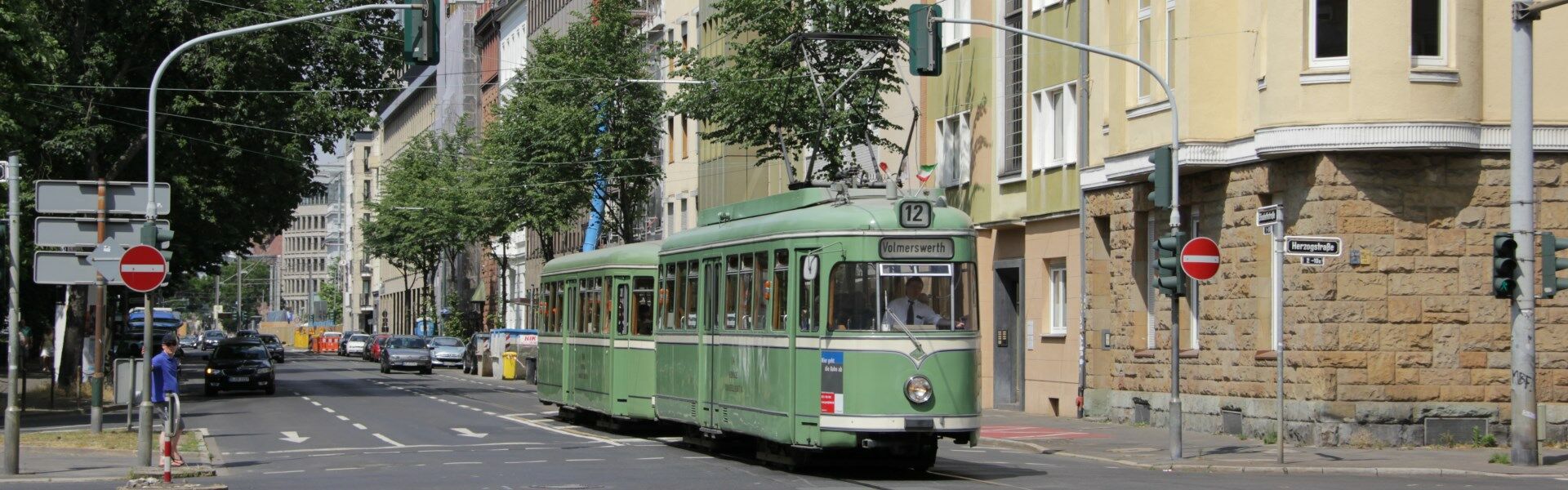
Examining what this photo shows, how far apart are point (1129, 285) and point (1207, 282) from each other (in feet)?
8.75

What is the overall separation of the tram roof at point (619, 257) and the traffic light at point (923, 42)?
182 inches

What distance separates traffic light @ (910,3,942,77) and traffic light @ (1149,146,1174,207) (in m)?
2.95

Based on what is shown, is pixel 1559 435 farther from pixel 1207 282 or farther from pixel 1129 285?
pixel 1129 285

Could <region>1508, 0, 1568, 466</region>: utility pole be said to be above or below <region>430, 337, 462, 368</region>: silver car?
above

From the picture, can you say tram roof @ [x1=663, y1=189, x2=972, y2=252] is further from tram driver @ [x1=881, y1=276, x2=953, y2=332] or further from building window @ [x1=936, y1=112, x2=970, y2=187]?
building window @ [x1=936, y1=112, x2=970, y2=187]

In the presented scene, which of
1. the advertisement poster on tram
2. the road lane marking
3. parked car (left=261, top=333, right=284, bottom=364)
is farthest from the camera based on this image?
parked car (left=261, top=333, right=284, bottom=364)

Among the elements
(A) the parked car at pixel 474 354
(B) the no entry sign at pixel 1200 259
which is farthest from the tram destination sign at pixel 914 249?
(A) the parked car at pixel 474 354

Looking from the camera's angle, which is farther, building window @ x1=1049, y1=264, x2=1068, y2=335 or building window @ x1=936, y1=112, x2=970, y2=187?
building window @ x1=936, y1=112, x2=970, y2=187

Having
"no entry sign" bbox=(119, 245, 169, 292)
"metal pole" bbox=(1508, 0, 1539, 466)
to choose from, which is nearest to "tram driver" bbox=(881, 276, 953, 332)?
"metal pole" bbox=(1508, 0, 1539, 466)

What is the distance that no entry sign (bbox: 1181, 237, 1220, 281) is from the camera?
23500 millimetres

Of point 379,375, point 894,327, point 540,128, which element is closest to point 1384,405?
point 894,327

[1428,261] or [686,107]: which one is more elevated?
[686,107]

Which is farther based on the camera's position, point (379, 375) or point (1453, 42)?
point (379, 375)

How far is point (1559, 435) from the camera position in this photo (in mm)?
25562
